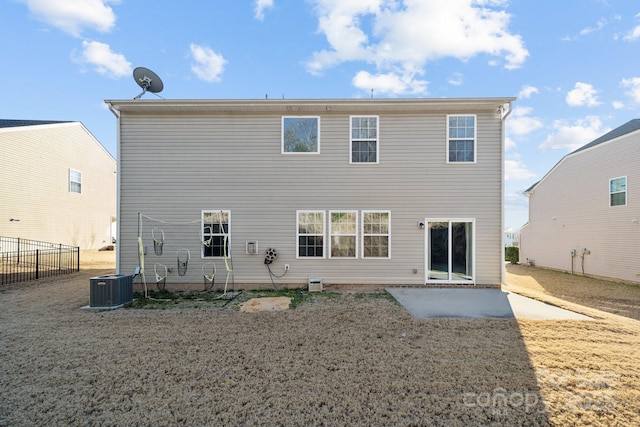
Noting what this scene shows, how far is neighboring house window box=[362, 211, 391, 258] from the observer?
28.1ft

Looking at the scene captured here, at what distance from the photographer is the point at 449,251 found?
8570mm

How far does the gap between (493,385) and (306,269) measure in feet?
19.0

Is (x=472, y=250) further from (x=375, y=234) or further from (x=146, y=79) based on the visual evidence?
(x=146, y=79)

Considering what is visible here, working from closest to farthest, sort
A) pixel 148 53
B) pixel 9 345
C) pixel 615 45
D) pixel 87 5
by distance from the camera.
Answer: pixel 9 345
pixel 87 5
pixel 148 53
pixel 615 45

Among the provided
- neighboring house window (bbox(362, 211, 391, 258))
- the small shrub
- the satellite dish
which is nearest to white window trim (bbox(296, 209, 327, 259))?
neighboring house window (bbox(362, 211, 391, 258))

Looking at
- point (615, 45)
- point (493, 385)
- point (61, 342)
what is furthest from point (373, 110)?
point (615, 45)

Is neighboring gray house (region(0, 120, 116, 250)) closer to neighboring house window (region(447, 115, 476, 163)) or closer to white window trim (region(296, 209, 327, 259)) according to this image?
white window trim (region(296, 209, 327, 259))

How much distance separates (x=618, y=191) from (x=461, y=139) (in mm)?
8276

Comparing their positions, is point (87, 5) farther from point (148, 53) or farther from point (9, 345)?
point (9, 345)

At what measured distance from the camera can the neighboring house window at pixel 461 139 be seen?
8.54m

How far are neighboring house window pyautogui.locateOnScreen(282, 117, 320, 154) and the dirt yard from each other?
483cm

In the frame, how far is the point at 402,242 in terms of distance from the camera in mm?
8539

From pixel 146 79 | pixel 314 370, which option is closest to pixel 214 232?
pixel 146 79

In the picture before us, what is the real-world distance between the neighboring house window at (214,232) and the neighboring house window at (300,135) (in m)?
2.74
